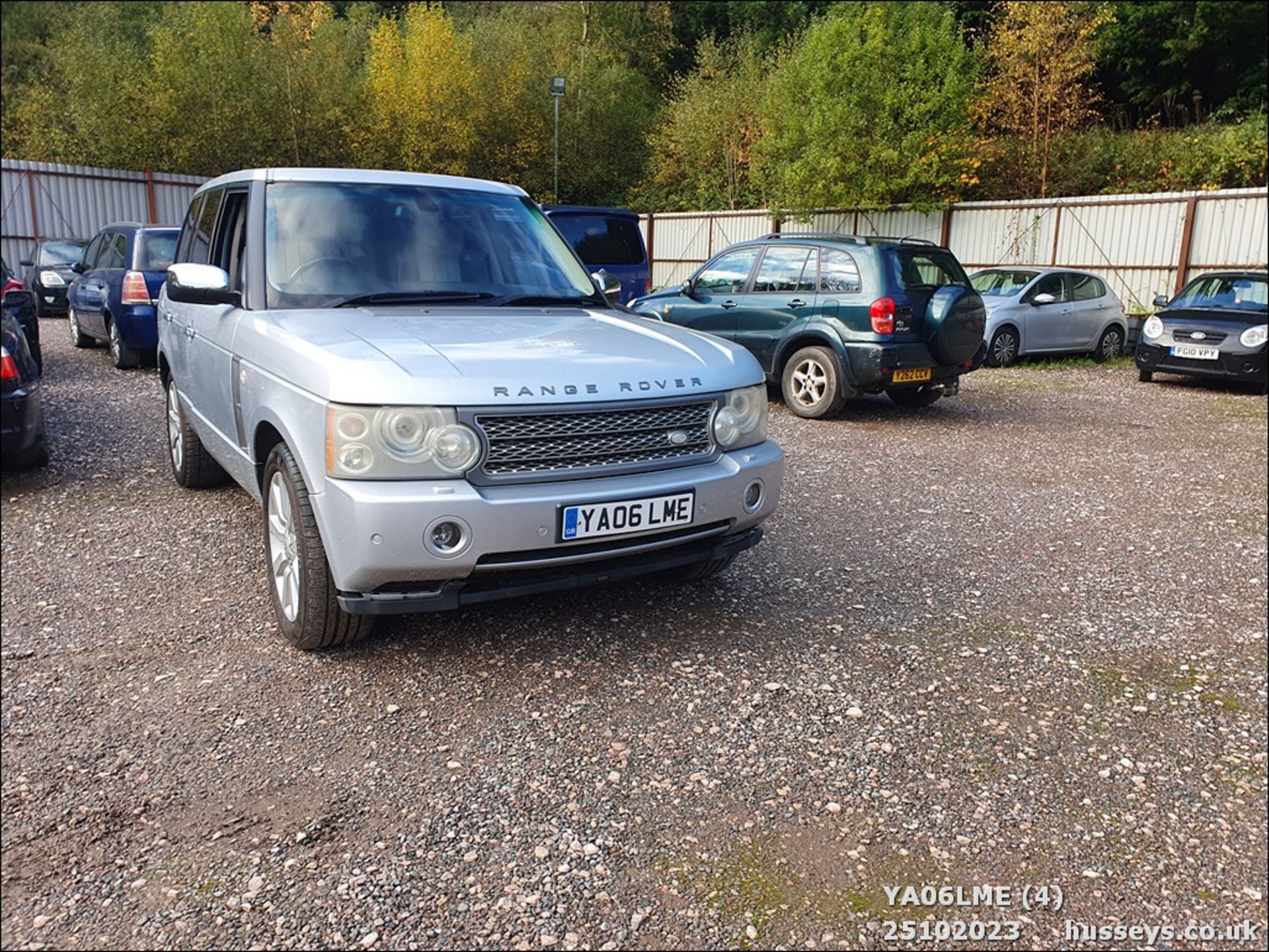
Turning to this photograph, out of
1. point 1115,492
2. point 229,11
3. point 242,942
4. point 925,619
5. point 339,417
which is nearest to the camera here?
point 242,942

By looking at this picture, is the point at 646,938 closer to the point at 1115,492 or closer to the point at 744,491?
the point at 744,491

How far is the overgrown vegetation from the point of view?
18234mm

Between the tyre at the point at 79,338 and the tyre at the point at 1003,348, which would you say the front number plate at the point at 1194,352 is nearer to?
the tyre at the point at 1003,348

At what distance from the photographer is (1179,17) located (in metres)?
19.5

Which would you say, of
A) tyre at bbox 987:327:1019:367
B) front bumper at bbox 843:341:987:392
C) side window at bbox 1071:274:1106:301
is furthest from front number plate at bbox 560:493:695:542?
side window at bbox 1071:274:1106:301

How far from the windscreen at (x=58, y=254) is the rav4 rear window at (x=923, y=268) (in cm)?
1278

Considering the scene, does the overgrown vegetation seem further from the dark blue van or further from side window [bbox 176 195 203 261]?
side window [bbox 176 195 203 261]

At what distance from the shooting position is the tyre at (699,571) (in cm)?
386

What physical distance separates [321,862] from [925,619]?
2.55m

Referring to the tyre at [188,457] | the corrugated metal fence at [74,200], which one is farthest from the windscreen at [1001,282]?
the corrugated metal fence at [74,200]

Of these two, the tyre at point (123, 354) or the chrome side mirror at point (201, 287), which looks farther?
the tyre at point (123, 354)

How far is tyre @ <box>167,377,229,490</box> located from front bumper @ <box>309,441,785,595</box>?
7.78 feet

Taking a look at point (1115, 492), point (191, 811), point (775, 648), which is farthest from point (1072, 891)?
point (1115, 492)

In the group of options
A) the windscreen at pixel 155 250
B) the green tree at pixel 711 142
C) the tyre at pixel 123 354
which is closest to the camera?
the windscreen at pixel 155 250
